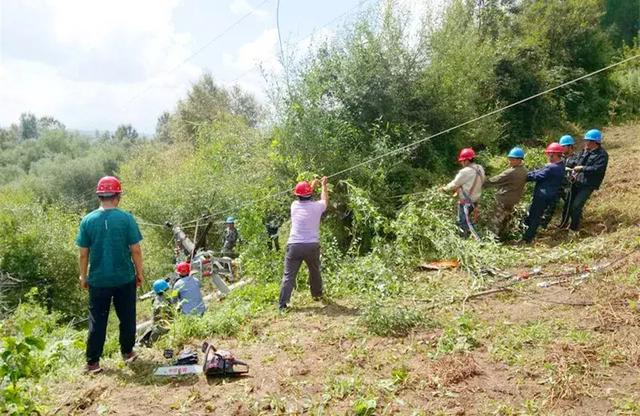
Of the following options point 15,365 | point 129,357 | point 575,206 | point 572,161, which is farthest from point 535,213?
point 15,365

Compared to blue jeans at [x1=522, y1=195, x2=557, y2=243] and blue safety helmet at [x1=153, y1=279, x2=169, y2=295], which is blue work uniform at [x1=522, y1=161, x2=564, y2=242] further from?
blue safety helmet at [x1=153, y1=279, x2=169, y2=295]

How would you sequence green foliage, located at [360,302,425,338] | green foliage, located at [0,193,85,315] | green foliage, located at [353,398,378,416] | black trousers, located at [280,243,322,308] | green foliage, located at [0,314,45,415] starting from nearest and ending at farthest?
green foliage, located at [0,314,45,415]
green foliage, located at [353,398,378,416]
green foliage, located at [360,302,425,338]
black trousers, located at [280,243,322,308]
green foliage, located at [0,193,85,315]

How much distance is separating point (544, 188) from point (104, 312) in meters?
6.42

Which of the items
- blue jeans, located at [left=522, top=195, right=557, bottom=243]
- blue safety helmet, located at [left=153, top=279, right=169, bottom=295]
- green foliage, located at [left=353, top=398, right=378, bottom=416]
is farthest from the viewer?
blue jeans, located at [left=522, top=195, right=557, bottom=243]

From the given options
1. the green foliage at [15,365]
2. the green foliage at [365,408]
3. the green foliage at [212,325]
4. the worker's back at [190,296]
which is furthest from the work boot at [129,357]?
the green foliage at [365,408]

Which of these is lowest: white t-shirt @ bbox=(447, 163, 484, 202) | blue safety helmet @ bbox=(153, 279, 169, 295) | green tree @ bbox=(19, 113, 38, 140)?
blue safety helmet @ bbox=(153, 279, 169, 295)

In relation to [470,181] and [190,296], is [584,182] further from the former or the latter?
[190,296]

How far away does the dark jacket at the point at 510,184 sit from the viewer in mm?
7723

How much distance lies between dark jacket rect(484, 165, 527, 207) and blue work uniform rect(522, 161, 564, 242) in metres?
0.16

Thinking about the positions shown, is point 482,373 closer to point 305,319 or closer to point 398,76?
point 305,319

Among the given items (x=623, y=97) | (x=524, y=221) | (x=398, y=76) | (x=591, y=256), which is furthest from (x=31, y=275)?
(x=623, y=97)

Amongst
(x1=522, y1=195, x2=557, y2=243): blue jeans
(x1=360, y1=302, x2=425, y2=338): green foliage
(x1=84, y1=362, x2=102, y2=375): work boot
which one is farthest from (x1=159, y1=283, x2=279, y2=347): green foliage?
(x1=522, y1=195, x2=557, y2=243): blue jeans

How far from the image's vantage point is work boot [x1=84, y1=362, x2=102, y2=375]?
460 centimetres

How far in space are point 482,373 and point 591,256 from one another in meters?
3.48
